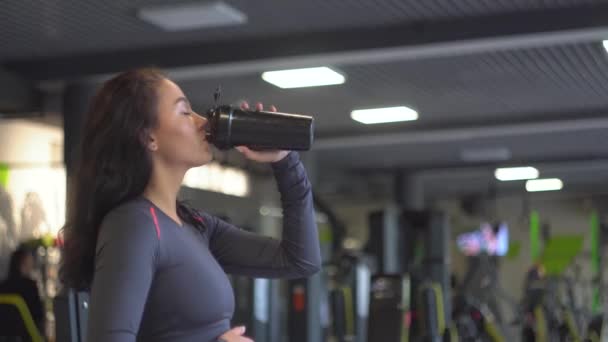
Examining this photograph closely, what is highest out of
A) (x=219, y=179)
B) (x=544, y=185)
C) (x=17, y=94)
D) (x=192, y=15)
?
(x=544, y=185)

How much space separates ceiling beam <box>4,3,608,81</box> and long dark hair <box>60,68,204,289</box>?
4.44m

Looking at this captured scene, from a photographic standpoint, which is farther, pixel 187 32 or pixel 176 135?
pixel 187 32

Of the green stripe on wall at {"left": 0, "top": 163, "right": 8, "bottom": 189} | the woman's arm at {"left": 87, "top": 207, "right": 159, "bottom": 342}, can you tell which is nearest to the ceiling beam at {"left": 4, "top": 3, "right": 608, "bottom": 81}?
the green stripe on wall at {"left": 0, "top": 163, "right": 8, "bottom": 189}

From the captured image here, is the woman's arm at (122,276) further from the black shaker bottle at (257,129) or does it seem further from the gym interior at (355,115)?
the gym interior at (355,115)

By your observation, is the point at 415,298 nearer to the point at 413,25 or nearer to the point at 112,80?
the point at 413,25

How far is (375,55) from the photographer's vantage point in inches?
239

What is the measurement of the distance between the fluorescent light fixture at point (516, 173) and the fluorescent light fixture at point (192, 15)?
8142 mm

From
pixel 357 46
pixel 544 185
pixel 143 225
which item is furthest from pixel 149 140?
pixel 544 185

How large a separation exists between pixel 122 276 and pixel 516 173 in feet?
42.3

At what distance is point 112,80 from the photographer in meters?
1.43

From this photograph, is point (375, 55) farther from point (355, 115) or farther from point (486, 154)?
point (486, 154)

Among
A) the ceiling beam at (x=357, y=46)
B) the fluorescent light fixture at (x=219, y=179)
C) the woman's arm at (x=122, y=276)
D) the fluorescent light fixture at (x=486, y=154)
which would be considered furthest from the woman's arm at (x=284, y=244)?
the fluorescent light fixture at (x=486, y=154)

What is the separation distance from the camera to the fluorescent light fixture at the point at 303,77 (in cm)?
699

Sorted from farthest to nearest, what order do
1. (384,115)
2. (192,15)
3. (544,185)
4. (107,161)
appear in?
(544,185)
(384,115)
(192,15)
(107,161)
